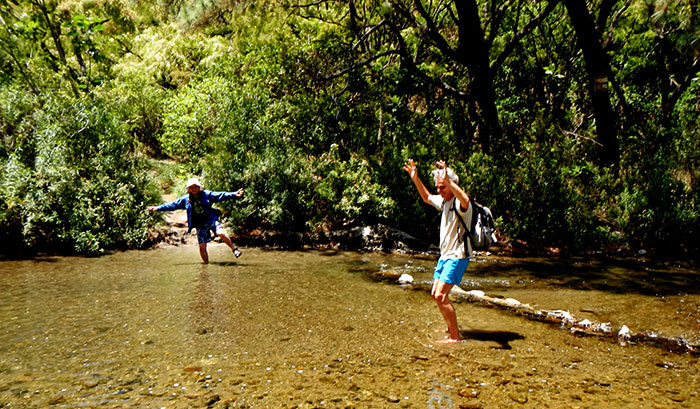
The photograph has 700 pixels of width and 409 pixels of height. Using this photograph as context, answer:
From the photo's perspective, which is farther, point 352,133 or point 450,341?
point 352,133

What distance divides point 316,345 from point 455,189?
88.0 inches

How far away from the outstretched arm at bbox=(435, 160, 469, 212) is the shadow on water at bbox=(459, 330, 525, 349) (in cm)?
152

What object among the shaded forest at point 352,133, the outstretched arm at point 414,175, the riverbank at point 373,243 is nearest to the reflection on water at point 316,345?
the outstretched arm at point 414,175

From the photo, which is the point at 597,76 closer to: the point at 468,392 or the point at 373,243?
the point at 373,243

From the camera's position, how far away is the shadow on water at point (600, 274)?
324 inches

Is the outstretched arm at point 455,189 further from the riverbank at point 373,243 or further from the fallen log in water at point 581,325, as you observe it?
the riverbank at point 373,243

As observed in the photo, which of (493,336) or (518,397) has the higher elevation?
(493,336)

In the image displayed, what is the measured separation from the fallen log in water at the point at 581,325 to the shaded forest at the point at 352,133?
230 inches

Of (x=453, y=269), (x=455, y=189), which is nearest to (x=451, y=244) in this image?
(x=453, y=269)

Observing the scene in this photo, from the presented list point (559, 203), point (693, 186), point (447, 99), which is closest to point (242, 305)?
point (559, 203)

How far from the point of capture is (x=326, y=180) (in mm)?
13234

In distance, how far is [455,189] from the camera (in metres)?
4.82

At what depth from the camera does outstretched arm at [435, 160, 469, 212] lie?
15.8 ft

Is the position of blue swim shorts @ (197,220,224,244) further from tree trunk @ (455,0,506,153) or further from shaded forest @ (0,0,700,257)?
tree trunk @ (455,0,506,153)
